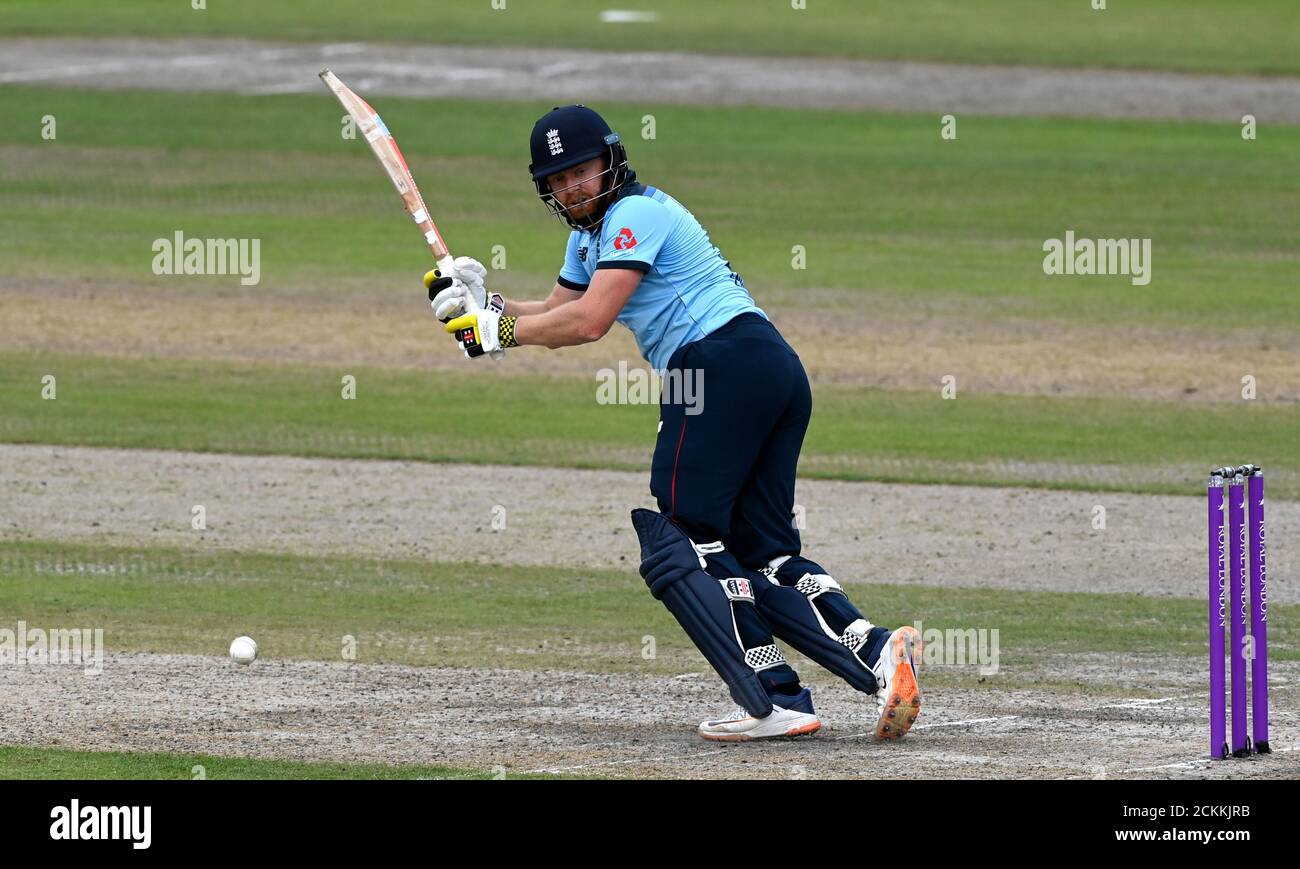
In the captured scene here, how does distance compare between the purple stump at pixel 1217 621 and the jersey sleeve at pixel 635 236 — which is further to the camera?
the jersey sleeve at pixel 635 236

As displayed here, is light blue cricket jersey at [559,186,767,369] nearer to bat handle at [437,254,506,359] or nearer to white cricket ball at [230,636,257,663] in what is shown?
bat handle at [437,254,506,359]

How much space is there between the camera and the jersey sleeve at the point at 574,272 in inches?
321

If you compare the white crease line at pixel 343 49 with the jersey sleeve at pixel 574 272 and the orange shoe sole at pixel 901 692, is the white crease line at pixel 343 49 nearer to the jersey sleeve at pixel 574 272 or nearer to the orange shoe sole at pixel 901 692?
the jersey sleeve at pixel 574 272

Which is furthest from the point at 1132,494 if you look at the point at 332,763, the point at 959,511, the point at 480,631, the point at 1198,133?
the point at 1198,133

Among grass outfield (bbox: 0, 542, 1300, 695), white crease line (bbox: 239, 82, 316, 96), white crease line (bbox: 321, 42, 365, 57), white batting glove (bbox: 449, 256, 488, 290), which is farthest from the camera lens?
white crease line (bbox: 321, 42, 365, 57)

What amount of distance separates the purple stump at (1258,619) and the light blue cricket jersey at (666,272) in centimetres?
182

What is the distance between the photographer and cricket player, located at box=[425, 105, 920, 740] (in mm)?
7645

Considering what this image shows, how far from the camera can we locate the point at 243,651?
29.9 feet

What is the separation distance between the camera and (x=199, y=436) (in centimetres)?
1532

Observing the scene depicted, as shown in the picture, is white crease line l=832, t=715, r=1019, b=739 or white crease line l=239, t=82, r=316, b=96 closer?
white crease line l=832, t=715, r=1019, b=739
